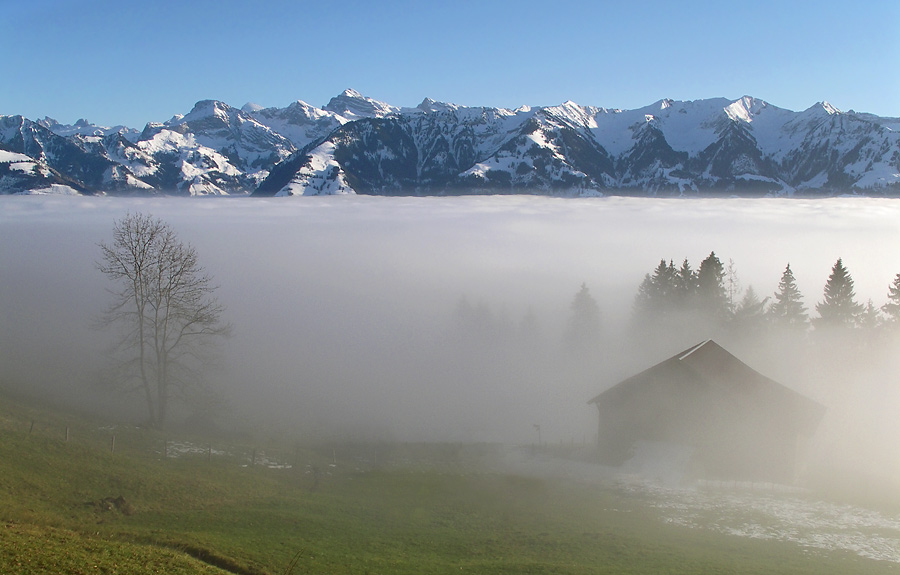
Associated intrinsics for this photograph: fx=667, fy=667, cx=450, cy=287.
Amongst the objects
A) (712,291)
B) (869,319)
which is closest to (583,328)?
(712,291)

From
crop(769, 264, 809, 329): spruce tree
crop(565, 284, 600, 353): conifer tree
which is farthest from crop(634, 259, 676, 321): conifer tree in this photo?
crop(769, 264, 809, 329): spruce tree

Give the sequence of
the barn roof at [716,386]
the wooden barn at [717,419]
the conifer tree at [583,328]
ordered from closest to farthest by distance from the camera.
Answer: the wooden barn at [717,419] → the barn roof at [716,386] → the conifer tree at [583,328]

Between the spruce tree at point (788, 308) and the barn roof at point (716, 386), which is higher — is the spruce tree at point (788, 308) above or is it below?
above

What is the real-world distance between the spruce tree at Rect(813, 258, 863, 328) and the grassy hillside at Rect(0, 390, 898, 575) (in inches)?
1921

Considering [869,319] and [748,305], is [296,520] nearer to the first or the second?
[748,305]

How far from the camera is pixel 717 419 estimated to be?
5034cm

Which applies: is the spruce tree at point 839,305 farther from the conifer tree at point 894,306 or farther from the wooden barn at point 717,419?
the wooden barn at point 717,419

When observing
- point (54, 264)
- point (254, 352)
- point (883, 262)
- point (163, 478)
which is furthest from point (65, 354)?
point (883, 262)

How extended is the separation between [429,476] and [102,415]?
26.3m

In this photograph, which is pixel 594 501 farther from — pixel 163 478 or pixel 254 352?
pixel 254 352

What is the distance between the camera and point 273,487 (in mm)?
36438

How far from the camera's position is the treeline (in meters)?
75.6

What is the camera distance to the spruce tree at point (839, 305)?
7556 centimetres

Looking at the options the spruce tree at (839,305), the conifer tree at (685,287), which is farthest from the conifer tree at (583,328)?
the spruce tree at (839,305)
